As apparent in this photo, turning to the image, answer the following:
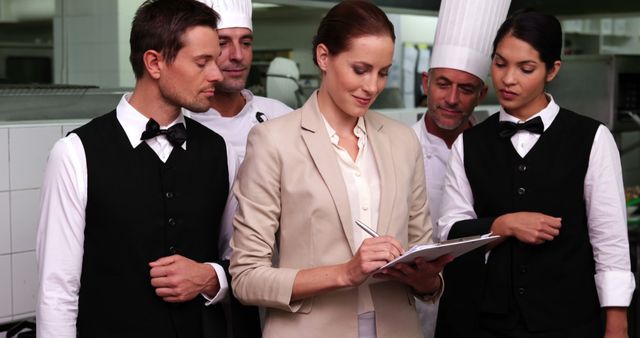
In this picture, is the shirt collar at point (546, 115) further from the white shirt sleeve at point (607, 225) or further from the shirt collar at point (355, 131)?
the shirt collar at point (355, 131)

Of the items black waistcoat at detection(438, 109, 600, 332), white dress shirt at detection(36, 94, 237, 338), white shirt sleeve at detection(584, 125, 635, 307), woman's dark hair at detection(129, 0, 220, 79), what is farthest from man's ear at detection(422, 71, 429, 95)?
white dress shirt at detection(36, 94, 237, 338)

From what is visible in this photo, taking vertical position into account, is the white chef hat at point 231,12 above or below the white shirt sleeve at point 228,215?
above

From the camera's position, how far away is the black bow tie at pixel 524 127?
2037 millimetres

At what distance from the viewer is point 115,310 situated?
5.79 ft

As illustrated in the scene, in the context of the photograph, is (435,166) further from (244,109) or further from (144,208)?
(144,208)

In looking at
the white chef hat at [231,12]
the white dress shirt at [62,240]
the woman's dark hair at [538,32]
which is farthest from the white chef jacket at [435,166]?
the white dress shirt at [62,240]

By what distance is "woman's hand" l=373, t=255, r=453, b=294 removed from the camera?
1.68 meters

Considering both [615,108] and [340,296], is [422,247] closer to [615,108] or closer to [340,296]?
[340,296]

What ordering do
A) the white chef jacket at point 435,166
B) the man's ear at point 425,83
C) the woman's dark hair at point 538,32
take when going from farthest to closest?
the man's ear at point 425,83, the white chef jacket at point 435,166, the woman's dark hair at point 538,32

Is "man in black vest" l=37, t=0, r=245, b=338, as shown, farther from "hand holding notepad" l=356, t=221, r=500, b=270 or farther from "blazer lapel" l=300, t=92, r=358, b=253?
"hand holding notepad" l=356, t=221, r=500, b=270

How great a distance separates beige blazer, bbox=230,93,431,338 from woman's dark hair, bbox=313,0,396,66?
6.2 inches

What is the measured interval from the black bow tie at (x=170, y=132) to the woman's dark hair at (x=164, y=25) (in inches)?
4.8

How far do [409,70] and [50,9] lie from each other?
13.1 feet

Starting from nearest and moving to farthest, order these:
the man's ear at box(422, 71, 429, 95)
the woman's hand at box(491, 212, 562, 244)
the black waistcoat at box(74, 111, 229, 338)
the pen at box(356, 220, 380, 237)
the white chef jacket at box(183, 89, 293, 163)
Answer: the pen at box(356, 220, 380, 237) → the black waistcoat at box(74, 111, 229, 338) → the woman's hand at box(491, 212, 562, 244) → the white chef jacket at box(183, 89, 293, 163) → the man's ear at box(422, 71, 429, 95)
